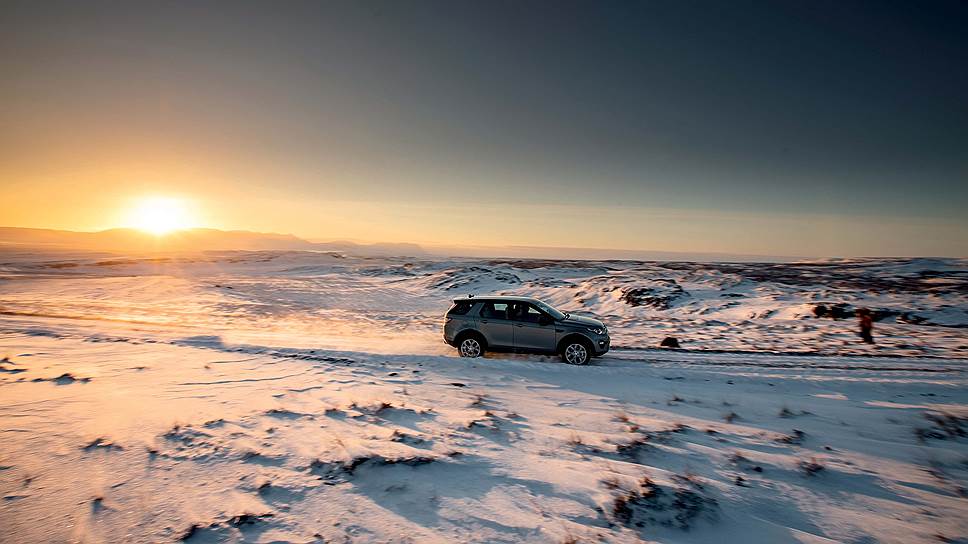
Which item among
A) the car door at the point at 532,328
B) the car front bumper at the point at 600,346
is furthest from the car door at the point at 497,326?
the car front bumper at the point at 600,346

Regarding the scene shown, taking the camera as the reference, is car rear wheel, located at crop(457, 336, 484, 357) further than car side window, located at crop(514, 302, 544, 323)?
Yes

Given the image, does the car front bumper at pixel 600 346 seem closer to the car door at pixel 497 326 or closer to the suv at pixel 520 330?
the suv at pixel 520 330

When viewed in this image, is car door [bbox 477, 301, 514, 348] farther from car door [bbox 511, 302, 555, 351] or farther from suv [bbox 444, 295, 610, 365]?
car door [bbox 511, 302, 555, 351]

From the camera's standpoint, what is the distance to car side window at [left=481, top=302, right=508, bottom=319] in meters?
11.8

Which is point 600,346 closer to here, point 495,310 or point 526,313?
point 526,313

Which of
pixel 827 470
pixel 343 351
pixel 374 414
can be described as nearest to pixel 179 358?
pixel 343 351

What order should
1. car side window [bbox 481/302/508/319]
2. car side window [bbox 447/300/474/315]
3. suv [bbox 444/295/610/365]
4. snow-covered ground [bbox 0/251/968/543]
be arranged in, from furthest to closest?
car side window [bbox 447/300/474/315] → car side window [bbox 481/302/508/319] → suv [bbox 444/295/610/365] → snow-covered ground [bbox 0/251/968/543]

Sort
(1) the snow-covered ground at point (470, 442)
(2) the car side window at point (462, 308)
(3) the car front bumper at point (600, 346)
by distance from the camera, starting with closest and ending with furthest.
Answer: (1) the snow-covered ground at point (470, 442), (3) the car front bumper at point (600, 346), (2) the car side window at point (462, 308)

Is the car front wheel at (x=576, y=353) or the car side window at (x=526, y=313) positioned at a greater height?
the car side window at (x=526, y=313)

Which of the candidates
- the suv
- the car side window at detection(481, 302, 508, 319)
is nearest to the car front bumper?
the suv

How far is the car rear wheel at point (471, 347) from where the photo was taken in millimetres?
11930

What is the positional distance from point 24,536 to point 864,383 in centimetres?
1338

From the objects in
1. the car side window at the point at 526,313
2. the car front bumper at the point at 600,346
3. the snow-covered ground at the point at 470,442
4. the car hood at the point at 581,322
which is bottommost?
the snow-covered ground at the point at 470,442

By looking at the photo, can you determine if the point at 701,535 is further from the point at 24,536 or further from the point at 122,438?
the point at 122,438
